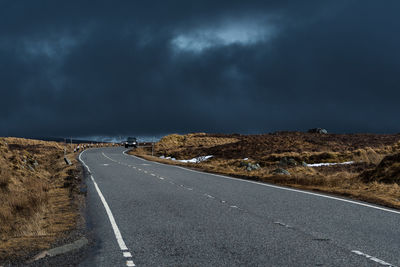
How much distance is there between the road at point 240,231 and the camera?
6133 mm

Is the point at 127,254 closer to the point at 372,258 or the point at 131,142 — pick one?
the point at 372,258

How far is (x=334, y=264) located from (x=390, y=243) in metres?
1.92

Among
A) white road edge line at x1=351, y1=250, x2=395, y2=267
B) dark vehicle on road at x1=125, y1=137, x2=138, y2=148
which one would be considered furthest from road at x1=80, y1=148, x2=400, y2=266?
dark vehicle on road at x1=125, y1=137, x2=138, y2=148

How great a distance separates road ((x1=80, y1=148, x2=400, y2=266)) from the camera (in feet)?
20.1

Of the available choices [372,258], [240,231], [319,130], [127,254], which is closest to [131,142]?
[319,130]

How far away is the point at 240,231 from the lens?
8141 mm

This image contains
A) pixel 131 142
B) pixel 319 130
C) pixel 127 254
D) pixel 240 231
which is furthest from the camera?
pixel 131 142

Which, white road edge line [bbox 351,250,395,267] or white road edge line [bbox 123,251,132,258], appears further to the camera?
white road edge line [bbox 123,251,132,258]

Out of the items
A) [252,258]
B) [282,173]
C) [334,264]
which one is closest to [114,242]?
[252,258]

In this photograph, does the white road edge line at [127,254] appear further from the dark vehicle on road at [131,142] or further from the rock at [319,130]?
the dark vehicle on road at [131,142]

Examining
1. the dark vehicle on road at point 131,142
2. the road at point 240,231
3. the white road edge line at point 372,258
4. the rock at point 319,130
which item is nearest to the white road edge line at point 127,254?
the road at point 240,231

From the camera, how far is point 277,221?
364 inches

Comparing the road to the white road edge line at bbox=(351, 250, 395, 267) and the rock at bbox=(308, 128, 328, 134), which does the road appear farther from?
the rock at bbox=(308, 128, 328, 134)

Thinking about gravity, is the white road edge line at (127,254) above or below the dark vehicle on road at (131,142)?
below
